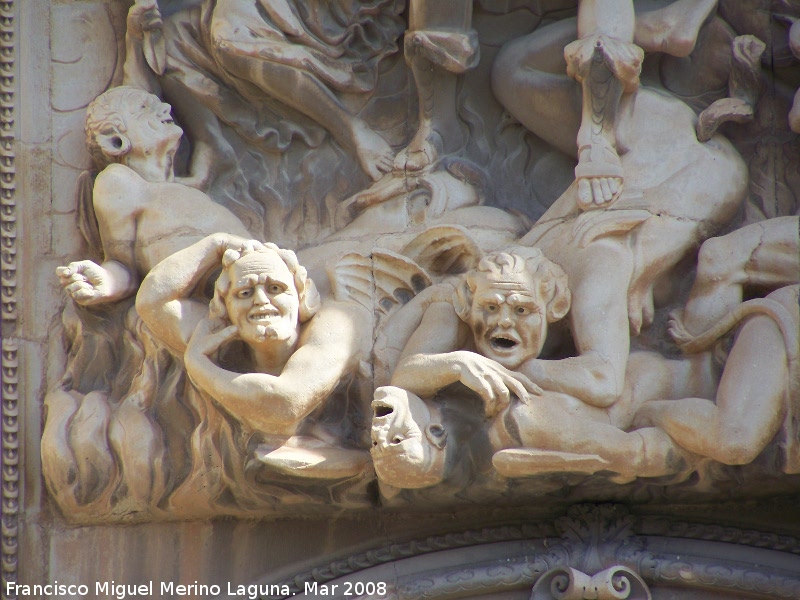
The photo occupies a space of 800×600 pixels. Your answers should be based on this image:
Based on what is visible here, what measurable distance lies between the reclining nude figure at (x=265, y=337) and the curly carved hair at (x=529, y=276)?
1.42 feet

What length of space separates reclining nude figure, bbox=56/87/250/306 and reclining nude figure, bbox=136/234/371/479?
24cm

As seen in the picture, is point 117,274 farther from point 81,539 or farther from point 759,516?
point 759,516

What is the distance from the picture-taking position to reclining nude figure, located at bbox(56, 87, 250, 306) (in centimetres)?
650

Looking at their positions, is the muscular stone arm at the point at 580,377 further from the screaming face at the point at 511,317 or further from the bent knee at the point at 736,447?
the bent knee at the point at 736,447

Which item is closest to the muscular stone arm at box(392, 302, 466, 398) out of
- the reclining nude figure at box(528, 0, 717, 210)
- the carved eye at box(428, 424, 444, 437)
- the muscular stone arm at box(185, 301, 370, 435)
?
the carved eye at box(428, 424, 444, 437)

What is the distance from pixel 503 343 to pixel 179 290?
1240 millimetres

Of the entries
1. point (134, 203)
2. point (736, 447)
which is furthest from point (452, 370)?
point (134, 203)

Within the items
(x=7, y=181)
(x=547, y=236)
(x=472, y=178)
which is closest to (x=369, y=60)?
(x=472, y=178)

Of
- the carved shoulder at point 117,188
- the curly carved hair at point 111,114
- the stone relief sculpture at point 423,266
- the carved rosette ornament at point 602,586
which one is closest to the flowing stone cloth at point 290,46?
the stone relief sculpture at point 423,266

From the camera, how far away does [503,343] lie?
6.04 metres

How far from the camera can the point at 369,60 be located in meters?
6.92

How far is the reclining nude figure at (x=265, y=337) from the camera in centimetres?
601

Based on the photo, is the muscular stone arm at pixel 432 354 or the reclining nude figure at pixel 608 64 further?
the reclining nude figure at pixel 608 64

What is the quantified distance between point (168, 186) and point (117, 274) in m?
0.42
